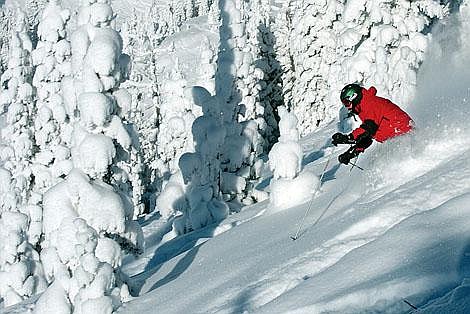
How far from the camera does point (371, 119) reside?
10617mm

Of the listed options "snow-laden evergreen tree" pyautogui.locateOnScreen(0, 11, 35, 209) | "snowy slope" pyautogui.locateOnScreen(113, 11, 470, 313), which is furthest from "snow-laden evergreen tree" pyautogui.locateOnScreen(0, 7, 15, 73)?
"snowy slope" pyautogui.locateOnScreen(113, 11, 470, 313)

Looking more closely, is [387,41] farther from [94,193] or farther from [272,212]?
[94,193]

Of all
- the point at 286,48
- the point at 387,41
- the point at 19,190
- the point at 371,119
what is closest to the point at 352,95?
the point at 371,119

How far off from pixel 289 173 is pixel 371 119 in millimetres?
6181

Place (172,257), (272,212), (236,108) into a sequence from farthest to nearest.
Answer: (236,108), (172,257), (272,212)

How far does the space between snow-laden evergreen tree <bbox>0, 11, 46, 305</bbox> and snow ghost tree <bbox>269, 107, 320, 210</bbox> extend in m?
10.8

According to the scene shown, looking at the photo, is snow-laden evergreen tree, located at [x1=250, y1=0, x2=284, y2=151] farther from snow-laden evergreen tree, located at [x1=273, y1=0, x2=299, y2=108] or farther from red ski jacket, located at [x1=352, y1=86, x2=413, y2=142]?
red ski jacket, located at [x1=352, y1=86, x2=413, y2=142]

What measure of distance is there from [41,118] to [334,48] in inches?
897

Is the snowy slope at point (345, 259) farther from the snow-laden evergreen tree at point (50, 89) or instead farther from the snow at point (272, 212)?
the snow-laden evergreen tree at point (50, 89)

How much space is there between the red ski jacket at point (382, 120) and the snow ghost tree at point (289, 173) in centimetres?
440

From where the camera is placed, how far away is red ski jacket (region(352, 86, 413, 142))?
34.4 ft

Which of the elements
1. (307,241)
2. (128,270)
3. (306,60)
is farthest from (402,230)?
(306,60)

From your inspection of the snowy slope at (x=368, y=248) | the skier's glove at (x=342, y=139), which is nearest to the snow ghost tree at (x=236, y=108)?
the snowy slope at (x=368, y=248)

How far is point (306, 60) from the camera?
145ft
